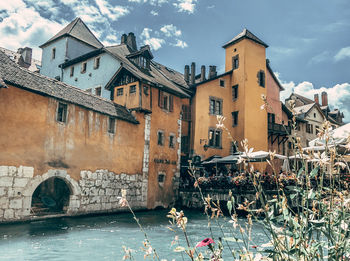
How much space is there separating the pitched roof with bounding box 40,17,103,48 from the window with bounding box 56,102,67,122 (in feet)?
48.7

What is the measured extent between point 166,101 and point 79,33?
1344cm

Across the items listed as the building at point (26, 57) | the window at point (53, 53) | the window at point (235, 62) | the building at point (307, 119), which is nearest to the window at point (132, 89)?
the window at point (235, 62)

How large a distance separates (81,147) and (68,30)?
56.1 ft

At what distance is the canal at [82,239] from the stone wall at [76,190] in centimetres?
71

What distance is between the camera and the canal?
7574 millimetres

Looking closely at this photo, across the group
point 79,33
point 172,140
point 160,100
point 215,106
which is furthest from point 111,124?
point 79,33

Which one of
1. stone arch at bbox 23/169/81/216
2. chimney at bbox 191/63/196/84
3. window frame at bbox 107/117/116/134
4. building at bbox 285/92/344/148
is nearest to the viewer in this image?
stone arch at bbox 23/169/81/216

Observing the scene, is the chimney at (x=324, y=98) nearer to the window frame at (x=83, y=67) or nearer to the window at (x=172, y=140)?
the window at (x=172, y=140)

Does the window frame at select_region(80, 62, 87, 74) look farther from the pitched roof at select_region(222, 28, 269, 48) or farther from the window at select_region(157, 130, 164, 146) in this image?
the pitched roof at select_region(222, 28, 269, 48)

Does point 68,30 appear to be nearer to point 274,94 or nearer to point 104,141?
point 104,141

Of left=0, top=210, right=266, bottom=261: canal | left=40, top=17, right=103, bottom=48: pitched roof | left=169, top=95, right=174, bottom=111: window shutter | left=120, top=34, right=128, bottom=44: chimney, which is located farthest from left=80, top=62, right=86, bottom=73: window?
left=0, top=210, right=266, bottom=261: canal

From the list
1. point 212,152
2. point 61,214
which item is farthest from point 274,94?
point 61,214

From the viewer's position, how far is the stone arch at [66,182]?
12117 millimetres

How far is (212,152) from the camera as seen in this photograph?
2377 cm
